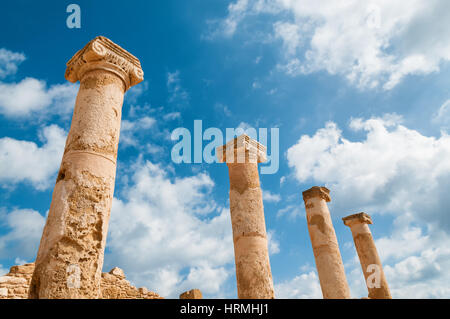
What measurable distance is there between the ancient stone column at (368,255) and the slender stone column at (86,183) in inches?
494

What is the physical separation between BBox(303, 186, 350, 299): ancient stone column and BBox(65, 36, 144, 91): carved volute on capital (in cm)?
893

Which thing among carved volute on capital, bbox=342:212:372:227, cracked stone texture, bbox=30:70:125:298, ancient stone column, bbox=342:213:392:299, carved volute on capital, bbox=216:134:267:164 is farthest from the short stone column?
carved volute on capital, bbox=342:212:372:227

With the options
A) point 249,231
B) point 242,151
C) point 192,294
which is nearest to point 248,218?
point 249,231

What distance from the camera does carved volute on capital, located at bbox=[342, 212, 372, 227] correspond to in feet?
50.0

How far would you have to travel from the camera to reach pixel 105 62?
6.10 m

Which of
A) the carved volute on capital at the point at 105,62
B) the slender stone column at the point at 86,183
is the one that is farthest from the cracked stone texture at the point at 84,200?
the carved volute on capital at the point at 105,62

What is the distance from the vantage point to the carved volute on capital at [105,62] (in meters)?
6.04

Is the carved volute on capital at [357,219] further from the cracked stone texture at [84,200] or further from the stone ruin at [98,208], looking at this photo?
the cracked stone texture at [84,200]

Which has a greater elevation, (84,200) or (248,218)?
(248,218)

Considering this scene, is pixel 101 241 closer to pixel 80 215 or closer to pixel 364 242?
pixel 80 215

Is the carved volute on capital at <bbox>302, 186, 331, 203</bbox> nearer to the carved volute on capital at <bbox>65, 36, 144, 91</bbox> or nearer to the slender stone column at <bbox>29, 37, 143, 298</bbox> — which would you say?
the carved volute on capital at <bbox>65, 36, 144, 91</bbox>

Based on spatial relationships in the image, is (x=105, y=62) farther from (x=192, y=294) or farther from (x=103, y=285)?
(x=103, y=285)

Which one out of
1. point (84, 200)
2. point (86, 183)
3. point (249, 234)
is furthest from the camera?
point (249, 234)

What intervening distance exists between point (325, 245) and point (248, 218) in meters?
4.42
